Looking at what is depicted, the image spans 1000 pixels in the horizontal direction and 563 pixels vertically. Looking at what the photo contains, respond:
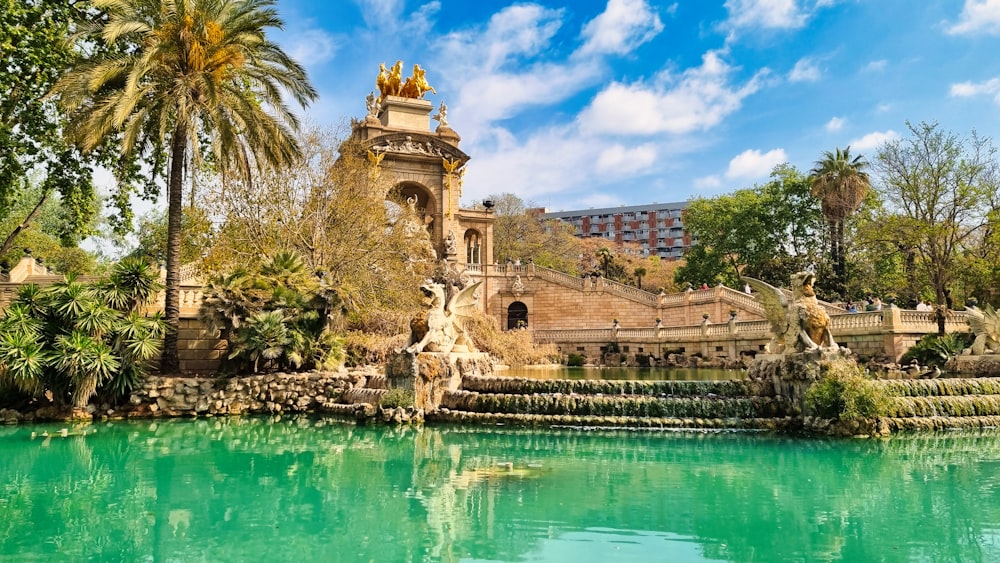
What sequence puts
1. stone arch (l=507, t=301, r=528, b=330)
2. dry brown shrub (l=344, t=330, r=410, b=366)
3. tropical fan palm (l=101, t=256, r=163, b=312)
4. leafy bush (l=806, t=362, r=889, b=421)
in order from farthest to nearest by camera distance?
stone arch (l=507, t=301, r=528, b=330)
dry brown shrub (l=344, t=330, r=410, b=366)
tropical fan palm (l=101, t=256, r=163, b=312)
leafy bush (l=806, t=362, r=889, b=421)

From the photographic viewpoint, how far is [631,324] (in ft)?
122

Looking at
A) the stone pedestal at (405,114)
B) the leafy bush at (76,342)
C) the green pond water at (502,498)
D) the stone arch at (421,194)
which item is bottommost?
the green pond water at (502,498)

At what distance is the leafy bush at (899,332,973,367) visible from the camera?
19.3 metres

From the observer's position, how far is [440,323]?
14867 mm

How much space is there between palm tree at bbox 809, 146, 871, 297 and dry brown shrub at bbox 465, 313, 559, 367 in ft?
63.1

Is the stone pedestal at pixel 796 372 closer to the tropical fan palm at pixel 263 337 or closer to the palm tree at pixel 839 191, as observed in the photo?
the tropical fan palm at pixel 263 337

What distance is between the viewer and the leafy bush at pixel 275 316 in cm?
1529

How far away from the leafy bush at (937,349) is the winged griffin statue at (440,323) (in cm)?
1407

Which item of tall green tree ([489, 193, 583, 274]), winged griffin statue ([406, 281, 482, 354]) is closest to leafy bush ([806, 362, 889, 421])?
winged griffin statue ([406, 281, 482, 354])

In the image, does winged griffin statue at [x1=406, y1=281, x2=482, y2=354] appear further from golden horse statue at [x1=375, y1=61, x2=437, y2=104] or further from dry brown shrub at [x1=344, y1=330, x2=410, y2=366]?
golden horse statue at [x1=375, y1=61, x2=437, y2=104]

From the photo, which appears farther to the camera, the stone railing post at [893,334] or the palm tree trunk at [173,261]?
the stone railing post at [893,334]

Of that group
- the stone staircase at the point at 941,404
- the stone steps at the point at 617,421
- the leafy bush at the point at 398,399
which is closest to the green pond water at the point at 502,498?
the stone steps at the point at 617,421

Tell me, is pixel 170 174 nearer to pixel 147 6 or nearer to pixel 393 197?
pixel 147 6

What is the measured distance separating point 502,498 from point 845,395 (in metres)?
7.22
